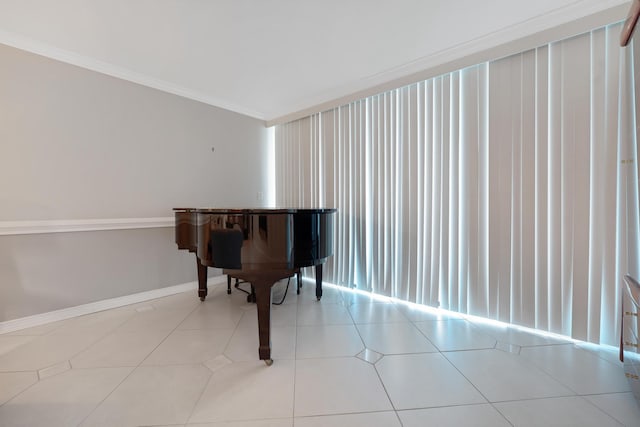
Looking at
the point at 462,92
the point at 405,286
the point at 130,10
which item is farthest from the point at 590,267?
the point at 130,10

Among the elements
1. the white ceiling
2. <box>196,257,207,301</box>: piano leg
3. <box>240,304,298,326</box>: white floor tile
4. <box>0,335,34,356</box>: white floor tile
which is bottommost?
<box>240,304,298,326</box>: white floor tile

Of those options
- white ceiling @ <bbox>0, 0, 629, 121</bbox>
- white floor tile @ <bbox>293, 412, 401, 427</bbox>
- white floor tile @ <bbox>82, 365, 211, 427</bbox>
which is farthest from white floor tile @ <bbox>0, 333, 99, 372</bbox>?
white ceiling @ <bbox>0, 0, 629, 121</bbox>

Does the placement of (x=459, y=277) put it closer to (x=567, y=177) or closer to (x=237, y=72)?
(x=567, y=177)

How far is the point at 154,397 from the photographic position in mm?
1232

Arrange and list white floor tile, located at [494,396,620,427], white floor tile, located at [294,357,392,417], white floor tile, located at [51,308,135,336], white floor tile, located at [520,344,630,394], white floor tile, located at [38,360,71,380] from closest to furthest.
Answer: white floor tile, located at [494,396,620,427] < white floor tile, located at [294,357,392,417] < white floor tile, located at [520,344,630,394] < white floor tile, located at [38,360,71,380] < white floor tile, located at [51,308,135,336]

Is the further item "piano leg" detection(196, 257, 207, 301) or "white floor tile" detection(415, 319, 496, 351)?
"piano leg" detection(196, 257, 207, 301)

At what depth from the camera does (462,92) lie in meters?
2.05

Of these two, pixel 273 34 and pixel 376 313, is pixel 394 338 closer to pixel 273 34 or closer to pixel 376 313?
pixel 376 313

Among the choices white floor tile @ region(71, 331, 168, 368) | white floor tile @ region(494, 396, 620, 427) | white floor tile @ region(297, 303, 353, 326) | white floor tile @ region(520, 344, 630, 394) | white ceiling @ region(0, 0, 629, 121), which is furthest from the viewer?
white floor tile @ region(297, 303, 353, 326)

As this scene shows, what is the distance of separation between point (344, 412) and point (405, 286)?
1516 mm

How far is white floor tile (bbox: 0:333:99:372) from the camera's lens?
4.88ft

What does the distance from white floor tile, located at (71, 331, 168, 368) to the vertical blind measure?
1.99 metres

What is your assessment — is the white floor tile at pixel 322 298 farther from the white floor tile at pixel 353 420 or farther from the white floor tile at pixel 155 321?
the white floor tile at pixel 353 420

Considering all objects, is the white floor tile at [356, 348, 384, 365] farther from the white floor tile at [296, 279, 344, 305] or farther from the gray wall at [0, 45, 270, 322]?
the gray wall at [0, 45, 270, 322]
